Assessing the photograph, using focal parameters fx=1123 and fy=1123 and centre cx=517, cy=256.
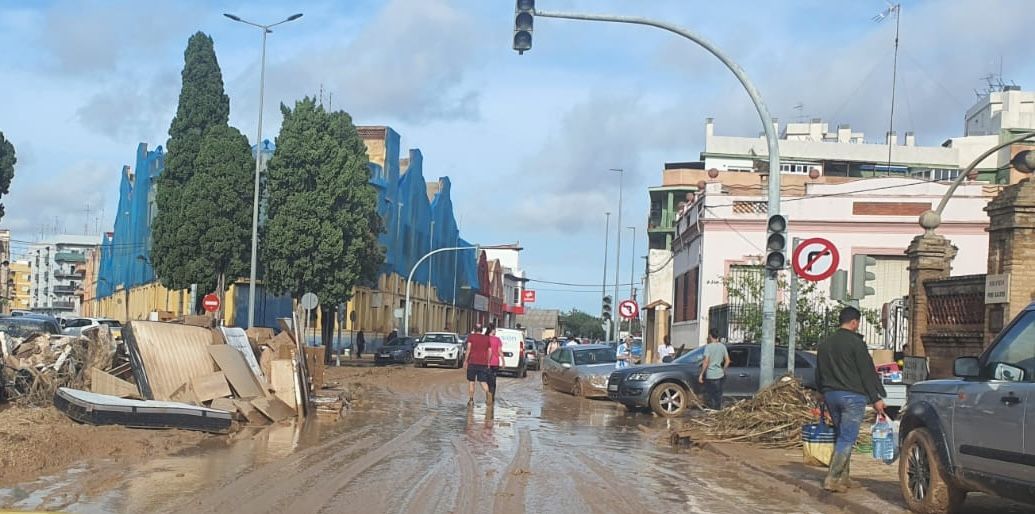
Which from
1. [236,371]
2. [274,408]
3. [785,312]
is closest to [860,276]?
[274,408]

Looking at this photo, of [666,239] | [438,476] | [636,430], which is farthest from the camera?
[666,239]

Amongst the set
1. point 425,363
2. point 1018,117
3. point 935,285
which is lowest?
point 425,363

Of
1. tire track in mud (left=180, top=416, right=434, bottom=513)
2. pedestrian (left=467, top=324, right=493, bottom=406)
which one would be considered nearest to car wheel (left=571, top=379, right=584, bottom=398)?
pedestrian (left=467, top=324, right=493, bottom=406)

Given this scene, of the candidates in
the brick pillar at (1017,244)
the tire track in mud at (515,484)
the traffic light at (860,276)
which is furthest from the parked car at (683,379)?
the tire track in mud at (515,484)

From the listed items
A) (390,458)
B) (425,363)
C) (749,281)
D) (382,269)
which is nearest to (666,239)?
(382,269)

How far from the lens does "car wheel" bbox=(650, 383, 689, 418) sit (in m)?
21.5

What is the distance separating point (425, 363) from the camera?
46.1m

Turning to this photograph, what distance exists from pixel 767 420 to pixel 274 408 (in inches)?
292

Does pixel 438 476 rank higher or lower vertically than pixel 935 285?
lower

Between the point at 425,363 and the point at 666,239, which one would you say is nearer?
the point at 425,363

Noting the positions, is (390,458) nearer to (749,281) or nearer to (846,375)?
(846,375)

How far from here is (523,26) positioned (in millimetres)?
16078

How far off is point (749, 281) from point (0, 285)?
9190cm

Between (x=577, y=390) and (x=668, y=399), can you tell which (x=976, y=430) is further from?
(x=577, y=390)
